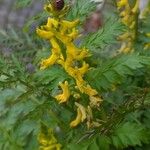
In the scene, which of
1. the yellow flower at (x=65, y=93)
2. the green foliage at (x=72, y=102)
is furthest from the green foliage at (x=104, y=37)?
the yellow flower at (x=65, y=93)

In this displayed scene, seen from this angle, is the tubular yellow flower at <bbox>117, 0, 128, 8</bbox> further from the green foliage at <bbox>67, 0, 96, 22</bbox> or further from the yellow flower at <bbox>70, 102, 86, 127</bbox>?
the yellow flower at <bbox>70, 102, 86, 127</bbox>

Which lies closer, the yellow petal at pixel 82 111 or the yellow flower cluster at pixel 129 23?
the yellow petal at pixel 82 111

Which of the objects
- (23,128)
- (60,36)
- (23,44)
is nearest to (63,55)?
(60,36)

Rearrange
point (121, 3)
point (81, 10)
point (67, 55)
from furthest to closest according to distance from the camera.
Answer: point (121, 3) < point (81, 10) < point (67, 55)

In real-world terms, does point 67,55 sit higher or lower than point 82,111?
higher

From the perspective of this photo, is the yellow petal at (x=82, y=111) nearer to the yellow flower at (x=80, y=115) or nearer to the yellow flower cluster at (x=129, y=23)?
the yellow flower at (x=80, y=115)

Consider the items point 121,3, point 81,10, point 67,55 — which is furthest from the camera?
point 121,3

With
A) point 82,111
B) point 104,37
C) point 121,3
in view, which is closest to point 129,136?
point 82,111

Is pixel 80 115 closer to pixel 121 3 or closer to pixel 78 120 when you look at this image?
pixel 78 120

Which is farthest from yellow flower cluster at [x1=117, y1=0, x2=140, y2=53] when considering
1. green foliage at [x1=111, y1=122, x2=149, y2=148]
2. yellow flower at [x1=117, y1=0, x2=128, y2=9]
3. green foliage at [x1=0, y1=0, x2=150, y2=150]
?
green foliage at [x1=111, y1=122, x2=149, y2=148]
